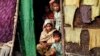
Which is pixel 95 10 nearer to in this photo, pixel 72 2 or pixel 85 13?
pixel 85 13

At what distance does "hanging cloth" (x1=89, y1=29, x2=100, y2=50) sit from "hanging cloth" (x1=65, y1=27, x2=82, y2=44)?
177 millimetres

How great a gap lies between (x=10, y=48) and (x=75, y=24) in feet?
3.25

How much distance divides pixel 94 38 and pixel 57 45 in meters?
0.61

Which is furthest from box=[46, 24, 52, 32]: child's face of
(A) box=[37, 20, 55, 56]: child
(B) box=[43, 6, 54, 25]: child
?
(B) box=[43, 6, 54, 25]: child

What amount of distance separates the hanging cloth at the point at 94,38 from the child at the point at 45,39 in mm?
608

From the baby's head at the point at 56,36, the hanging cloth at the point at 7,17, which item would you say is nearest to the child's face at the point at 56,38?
the baby's head at the point at 56,36

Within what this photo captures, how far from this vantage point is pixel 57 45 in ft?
23.5

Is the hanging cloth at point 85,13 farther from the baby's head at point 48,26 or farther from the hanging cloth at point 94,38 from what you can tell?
the baby's head at point 48,26

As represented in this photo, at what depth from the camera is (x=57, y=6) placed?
280 inches

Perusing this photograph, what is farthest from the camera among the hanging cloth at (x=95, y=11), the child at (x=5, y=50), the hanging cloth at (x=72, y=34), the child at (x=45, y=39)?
the child at (x=45, y=39)

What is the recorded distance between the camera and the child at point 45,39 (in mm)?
7188

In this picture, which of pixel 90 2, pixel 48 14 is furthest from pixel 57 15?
pixel 90 2

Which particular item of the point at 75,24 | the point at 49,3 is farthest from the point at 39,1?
the point at 75,24

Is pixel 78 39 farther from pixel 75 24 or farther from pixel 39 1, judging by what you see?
pixel 39 1
